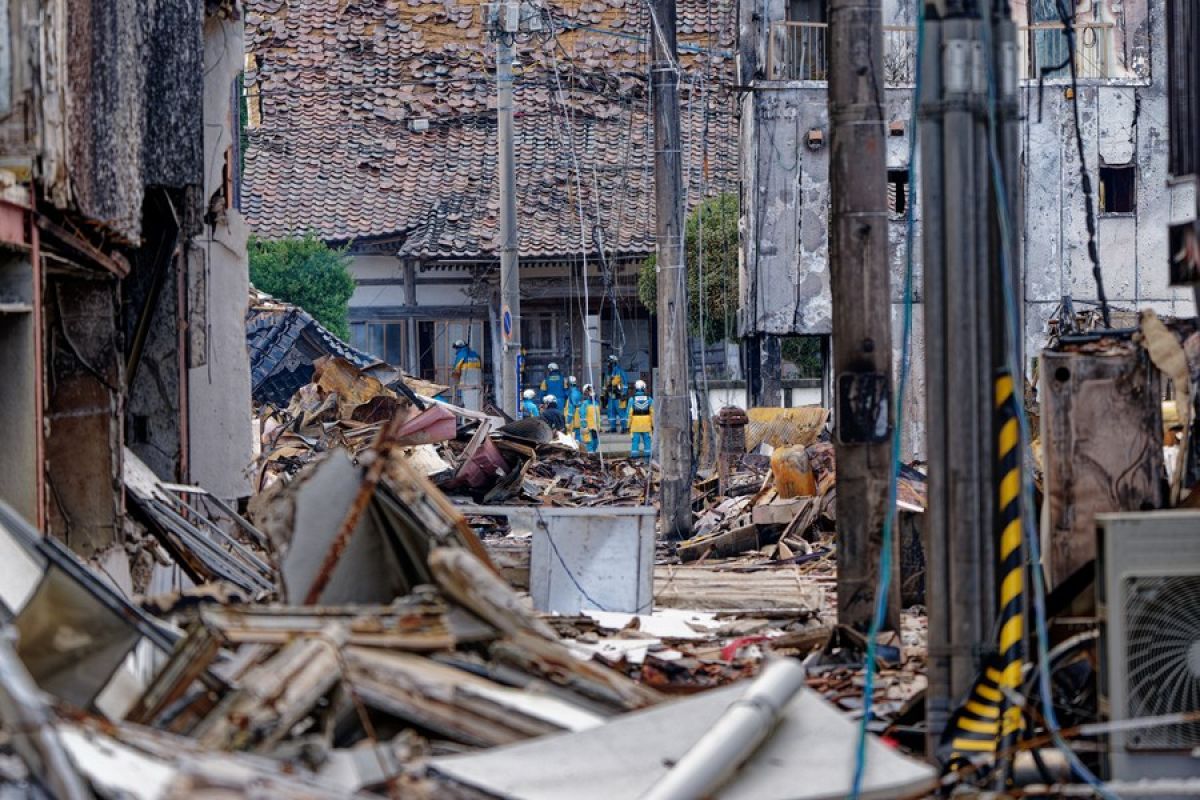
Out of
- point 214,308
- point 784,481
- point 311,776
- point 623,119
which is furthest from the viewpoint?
point 623,119

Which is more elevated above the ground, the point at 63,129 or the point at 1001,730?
the point at 63,129

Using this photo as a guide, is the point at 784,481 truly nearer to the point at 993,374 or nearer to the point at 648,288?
the point at 993,374

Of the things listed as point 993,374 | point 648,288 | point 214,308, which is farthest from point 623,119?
point 993,374

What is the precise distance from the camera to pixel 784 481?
18969 mm

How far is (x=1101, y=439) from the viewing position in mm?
7688

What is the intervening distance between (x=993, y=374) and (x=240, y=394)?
34.2 ft

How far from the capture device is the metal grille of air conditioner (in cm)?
639

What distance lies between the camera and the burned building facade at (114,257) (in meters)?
9.85

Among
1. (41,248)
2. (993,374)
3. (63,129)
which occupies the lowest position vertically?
(993,374)

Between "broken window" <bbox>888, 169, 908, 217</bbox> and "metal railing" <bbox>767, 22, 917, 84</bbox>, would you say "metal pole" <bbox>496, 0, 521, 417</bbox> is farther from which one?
"broken window" <bbox>888, 169, 908, 217</bbox>

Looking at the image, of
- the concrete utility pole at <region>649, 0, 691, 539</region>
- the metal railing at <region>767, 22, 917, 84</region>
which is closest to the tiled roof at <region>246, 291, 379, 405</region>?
the metal railing at <region>767, 22, 917, 84</region>

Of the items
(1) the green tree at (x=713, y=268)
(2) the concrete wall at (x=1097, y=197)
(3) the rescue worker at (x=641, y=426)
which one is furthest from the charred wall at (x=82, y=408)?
(1) the green tree at (x=713, y=268)

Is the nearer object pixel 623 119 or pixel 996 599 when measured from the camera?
pixel 996 599

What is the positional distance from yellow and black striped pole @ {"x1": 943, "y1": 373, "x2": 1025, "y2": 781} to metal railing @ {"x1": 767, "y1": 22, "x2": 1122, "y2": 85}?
25.7 m
